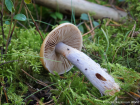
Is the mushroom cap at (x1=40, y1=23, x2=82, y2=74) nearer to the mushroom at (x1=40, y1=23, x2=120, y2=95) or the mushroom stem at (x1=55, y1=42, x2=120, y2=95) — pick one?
the mushroom at (x1=40, y1=23, x2=120, y2=95)

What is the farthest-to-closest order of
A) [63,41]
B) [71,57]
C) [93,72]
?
[63,41], [71,57], [93,72]

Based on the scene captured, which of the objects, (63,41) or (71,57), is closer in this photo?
(71,57)

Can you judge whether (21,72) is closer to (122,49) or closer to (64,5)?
(122,49)

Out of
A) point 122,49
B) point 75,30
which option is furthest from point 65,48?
point 122,49

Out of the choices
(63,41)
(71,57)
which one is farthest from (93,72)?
(63,41)

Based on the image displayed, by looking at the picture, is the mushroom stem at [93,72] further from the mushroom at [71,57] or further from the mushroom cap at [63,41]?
the mushroom cap at [63,41]

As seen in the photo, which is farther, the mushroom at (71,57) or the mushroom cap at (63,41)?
the mushroom cap at (63,41)

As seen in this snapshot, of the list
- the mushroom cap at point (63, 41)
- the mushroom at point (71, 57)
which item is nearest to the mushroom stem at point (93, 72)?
the mushroom at point (71, 57)

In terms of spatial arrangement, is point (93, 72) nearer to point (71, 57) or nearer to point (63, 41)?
point (71, 57)
